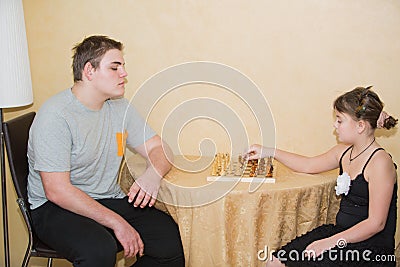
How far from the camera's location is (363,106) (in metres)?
2.10

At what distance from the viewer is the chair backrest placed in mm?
2241

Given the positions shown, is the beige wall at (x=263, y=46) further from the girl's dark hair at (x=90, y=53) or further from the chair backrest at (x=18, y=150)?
the chair backrest at (x=18, y=150)

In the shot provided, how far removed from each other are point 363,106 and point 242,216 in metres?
0.64

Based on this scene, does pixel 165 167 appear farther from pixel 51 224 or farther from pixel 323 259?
pixel 323 259

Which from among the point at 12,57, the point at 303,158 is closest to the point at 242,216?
the point at 303,158

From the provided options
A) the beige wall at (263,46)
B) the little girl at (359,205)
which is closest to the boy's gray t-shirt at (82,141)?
the beige wall at (263,46)

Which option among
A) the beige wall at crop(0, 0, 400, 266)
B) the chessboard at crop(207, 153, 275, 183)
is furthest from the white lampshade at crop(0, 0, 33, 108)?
the chessboard at crop(207, 153, 275, 183)

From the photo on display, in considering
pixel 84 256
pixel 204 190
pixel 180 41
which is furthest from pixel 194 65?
pixel 84 256

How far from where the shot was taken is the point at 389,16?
2479 mm

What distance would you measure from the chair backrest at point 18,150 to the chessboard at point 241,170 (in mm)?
781

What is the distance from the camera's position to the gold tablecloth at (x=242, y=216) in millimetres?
2178

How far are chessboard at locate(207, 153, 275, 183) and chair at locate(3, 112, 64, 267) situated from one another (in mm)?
729

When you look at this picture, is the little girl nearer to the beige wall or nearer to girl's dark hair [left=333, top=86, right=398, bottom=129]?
girl's dark hair [left=333, top=86, right=398, bottom=129]

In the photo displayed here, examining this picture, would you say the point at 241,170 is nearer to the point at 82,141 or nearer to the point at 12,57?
the point at 82,141
